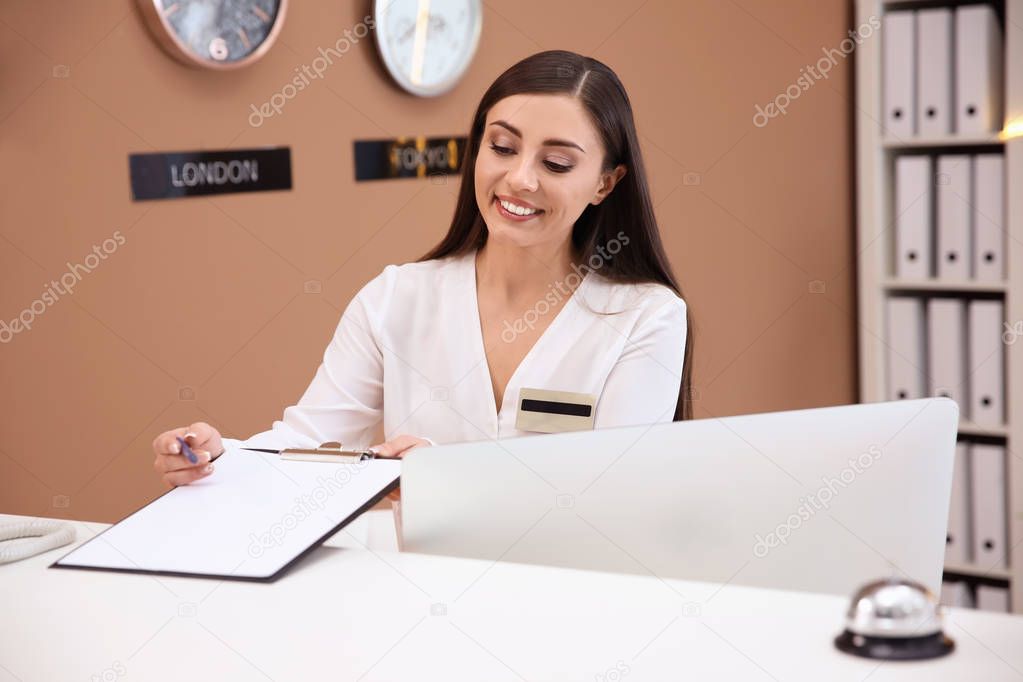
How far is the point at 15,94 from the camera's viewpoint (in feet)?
6.97

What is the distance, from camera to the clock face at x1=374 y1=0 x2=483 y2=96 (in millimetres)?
2734

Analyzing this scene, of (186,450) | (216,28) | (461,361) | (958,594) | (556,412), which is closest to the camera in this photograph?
(186,450)

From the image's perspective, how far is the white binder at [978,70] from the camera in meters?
3.27

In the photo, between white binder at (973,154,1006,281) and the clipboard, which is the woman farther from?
white binder at (973,154,1006,281)

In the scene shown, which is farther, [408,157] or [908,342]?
[908,342]

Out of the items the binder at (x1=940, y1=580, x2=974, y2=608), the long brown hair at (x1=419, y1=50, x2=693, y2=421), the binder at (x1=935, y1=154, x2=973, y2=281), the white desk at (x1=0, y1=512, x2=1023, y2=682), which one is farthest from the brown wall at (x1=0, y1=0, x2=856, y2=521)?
the white desk at (x1=0, y1=512, x2=1023, y2=682)

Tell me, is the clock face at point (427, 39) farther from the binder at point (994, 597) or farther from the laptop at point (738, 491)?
the binder at point (994, 597)

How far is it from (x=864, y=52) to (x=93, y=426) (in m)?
2.64

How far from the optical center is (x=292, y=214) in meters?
2.65

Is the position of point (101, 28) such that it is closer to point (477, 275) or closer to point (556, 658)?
point (477, 275)

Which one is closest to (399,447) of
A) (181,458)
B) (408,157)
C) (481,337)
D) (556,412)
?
(181,458)

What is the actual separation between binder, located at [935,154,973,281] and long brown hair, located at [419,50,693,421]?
1638 mm

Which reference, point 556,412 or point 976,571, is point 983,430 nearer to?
point 976,571

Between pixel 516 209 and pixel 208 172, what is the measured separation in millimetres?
864
